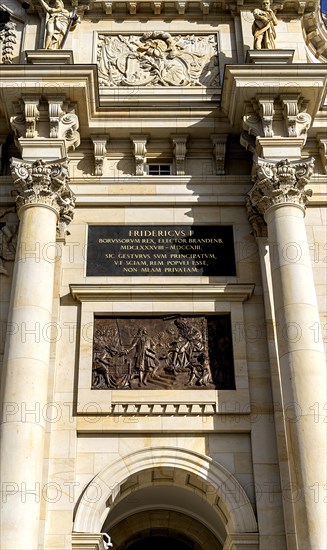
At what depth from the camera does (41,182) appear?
58.2ft

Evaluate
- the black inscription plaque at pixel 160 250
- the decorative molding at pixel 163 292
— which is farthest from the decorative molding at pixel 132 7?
the decorative molding at pixel 163 292

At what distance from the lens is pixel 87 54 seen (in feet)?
71.5

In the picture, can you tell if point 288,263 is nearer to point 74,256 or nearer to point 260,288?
point 260,288

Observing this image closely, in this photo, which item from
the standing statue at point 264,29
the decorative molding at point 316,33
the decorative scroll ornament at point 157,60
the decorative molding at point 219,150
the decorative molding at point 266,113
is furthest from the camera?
the decorative molding at point 316,33

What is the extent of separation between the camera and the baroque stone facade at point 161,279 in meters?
15.5

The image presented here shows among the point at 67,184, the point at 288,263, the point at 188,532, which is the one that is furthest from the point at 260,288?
the point at 188,532

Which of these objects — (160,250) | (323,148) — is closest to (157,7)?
(323,148)

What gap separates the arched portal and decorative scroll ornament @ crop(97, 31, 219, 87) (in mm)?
10775

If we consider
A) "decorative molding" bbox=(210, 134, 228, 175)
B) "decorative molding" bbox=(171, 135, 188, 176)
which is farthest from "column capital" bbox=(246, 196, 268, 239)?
"decorative molding" bbox=(171, 135, 188, 176)

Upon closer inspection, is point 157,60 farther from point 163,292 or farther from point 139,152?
point 163,292

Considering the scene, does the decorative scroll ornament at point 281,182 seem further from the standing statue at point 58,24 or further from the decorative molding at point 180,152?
the standing statue at point 58,24

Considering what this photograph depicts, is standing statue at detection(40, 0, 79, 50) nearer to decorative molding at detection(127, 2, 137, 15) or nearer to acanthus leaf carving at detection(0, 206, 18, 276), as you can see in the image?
decorative molding at detection(127, 2, 137, 15)

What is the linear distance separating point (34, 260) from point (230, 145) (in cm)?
682

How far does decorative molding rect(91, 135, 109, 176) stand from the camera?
1995 cm
